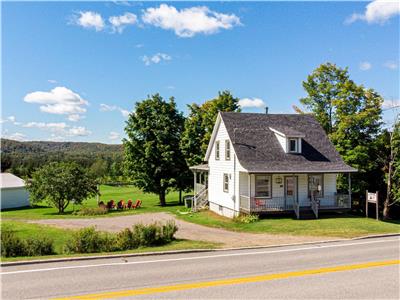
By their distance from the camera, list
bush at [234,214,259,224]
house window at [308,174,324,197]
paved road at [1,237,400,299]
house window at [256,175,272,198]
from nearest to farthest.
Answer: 1. paved road at [1,237,400,299]
2. bush at [234,214,259,224]
3. house window at [256,175,272,198]
4. house window at [308,174,324,197]

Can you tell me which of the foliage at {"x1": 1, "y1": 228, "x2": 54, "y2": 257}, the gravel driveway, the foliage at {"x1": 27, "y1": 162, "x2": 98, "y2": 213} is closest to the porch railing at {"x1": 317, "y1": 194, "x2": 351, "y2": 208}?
the gravel driveway

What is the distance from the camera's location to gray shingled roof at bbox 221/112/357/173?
2366 cm

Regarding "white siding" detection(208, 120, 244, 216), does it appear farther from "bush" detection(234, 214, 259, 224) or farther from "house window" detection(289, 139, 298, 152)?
"house window" detection(289, 139, 298, 152)

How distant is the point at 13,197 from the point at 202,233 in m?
31.5

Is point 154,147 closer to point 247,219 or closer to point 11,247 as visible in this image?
point 247,219

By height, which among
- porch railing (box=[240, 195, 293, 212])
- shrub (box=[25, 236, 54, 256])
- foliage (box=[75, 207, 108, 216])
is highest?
porch railing (box=[240, 195, 293, 212])

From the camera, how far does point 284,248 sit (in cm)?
1398

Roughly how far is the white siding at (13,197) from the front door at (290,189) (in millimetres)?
32503

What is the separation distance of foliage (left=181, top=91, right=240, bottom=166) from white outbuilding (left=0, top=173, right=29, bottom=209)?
21320mm

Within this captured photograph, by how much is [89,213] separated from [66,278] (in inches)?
868

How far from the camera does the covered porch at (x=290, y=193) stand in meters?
23.3

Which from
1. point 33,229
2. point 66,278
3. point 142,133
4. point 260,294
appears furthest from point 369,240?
point 142,133

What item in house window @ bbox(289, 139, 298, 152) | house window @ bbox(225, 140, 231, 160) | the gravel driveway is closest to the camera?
the gravel driveway

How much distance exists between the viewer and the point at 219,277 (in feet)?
30.1
